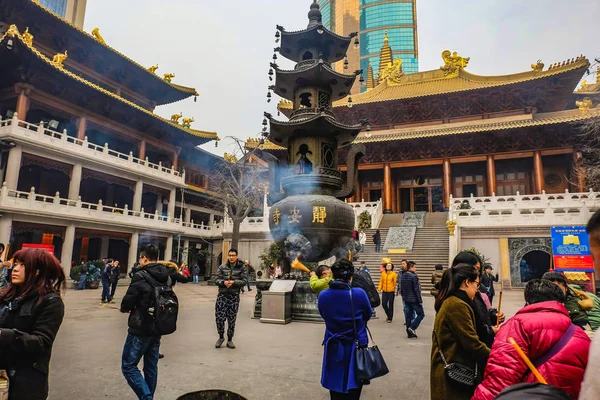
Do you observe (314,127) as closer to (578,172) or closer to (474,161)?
(474,161)

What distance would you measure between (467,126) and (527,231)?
8.24 meters

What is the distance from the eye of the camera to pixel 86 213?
63.0 feet

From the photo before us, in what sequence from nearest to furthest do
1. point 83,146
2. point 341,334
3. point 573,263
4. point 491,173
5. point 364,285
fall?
point 341,334, point 364,285, point 573,263, point 83,146, point 491,173

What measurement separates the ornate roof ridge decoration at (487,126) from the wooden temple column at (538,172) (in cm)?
208

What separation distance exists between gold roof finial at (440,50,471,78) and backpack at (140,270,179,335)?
27.5 m

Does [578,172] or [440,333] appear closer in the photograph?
[440,333]

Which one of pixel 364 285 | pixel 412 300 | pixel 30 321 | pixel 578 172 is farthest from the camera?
pixel 578 172

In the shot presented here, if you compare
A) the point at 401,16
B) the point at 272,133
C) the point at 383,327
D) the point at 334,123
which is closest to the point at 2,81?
the point at 272,133

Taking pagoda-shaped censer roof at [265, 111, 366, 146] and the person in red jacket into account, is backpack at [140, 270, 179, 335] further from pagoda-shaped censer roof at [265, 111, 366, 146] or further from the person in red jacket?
pagoda-shaped censer roof at [265, 111, 366, 146]

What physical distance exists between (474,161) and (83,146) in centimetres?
2279

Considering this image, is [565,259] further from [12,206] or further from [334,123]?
[12,206]

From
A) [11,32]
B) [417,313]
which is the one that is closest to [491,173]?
[417,313]

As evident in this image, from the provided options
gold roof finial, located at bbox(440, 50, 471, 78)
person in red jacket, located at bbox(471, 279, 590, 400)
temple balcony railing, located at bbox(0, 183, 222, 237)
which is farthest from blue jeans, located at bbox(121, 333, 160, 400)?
gold roof finial, located at bbox(440, 50, 471, 78)

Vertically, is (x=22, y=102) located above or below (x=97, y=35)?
below
